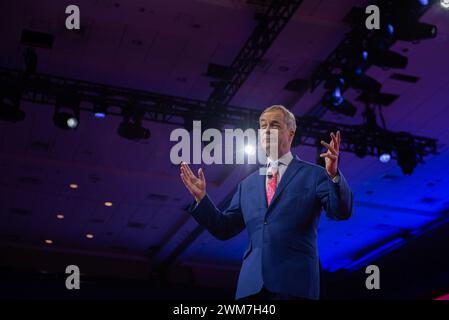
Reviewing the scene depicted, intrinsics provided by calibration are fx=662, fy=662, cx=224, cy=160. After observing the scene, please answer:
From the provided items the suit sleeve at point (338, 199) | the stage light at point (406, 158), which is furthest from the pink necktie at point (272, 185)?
the stage light at point (406, 158)

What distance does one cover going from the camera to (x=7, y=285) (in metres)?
15.4

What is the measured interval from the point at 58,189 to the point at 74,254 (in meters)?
4.63

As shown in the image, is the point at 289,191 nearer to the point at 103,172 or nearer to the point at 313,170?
the point at 313,170

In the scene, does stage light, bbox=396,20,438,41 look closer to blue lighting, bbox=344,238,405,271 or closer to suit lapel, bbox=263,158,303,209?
suit lapel, bbox=263,158,303,209

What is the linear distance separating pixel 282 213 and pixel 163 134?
8.57 meters

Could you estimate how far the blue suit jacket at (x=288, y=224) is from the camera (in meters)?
Answer: 1.97

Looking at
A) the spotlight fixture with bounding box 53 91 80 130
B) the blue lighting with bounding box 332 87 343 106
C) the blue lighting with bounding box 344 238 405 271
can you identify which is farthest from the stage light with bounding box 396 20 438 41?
the blue lighting with bounding box 344 238 405 271

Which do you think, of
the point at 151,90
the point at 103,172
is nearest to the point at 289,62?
the point at 151,90

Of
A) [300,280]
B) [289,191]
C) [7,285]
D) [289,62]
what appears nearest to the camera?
[300,280]

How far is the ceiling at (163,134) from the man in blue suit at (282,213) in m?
5.52

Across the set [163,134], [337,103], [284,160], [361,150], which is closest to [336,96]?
[337,103]

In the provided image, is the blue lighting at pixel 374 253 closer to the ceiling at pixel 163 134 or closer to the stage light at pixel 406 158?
the ceiling at pixel 163 134

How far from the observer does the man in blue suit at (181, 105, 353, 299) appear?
1.97 meters

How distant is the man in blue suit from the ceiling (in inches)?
217
